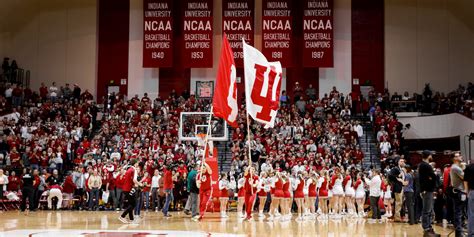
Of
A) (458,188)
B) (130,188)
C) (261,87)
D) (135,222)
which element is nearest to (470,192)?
(458,188)

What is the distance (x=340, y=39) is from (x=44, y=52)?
710 inches

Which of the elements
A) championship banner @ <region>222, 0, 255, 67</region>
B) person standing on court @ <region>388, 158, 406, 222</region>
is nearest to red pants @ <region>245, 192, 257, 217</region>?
person standing on court @ <region>388, 158, 406, 222</region>

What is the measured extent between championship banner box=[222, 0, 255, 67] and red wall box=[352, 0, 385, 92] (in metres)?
6.14

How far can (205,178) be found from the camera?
67.0ft

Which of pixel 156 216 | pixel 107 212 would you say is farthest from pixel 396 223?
pixel 107 212

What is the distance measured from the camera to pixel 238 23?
37344 millimetres

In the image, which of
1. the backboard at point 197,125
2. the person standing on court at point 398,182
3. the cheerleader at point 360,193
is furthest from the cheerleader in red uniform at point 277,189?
the backboard at point 197,125

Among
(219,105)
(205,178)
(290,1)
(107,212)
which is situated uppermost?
(290,1)

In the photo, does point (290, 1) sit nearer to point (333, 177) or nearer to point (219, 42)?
point (219, 42)

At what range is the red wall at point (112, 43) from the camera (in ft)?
128

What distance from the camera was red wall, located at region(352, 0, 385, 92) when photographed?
37.9 meters

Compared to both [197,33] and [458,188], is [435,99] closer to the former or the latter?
[197,33]

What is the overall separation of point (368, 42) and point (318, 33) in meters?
3.25

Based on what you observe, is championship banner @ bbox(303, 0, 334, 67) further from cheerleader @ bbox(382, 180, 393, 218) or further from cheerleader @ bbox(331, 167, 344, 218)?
cheerleader @ bbox(382, 180, 393, 218)
